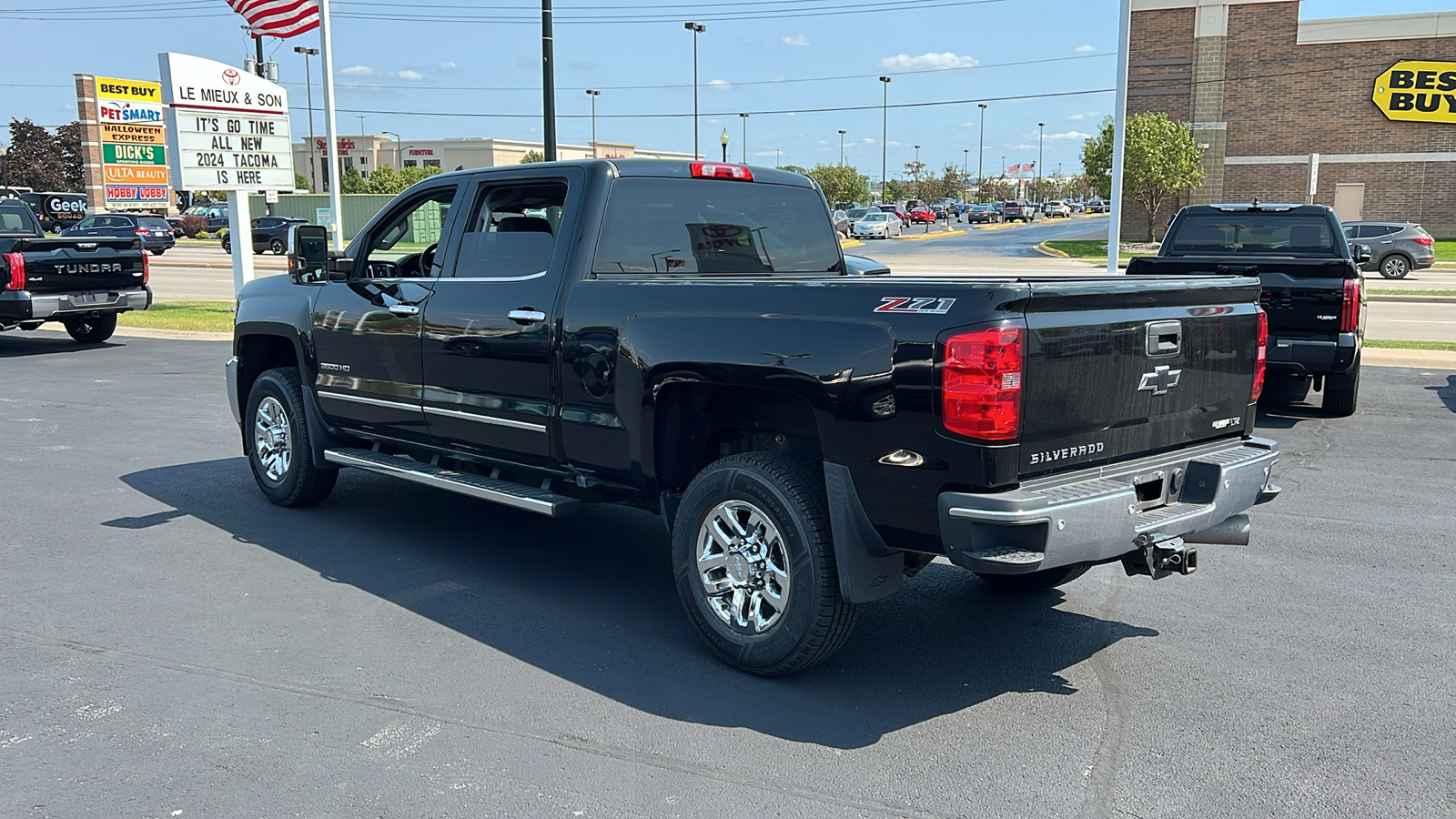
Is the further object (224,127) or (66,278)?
(224,127)

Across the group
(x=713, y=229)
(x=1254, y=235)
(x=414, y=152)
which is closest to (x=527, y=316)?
(x=713, y=229)

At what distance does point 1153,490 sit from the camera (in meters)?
4.51

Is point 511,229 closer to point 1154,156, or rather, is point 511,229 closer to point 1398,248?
point 1398,248

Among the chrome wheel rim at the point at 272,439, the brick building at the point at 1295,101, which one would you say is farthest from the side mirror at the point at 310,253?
the brick building at the point at 1295,101

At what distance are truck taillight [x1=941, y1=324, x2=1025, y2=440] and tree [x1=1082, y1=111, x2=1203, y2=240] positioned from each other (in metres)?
39.8

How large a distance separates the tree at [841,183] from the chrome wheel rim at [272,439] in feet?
259

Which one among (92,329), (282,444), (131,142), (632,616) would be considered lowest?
(632,616)

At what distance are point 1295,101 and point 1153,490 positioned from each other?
45964 millimetres

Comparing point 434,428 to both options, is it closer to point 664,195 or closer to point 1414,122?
point 664,195

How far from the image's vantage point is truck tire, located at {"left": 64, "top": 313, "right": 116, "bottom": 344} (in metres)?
17.4

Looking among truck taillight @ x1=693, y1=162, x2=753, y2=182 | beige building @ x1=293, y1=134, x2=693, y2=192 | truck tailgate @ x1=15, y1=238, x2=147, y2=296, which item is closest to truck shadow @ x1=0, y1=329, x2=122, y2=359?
truck tailgate @ x1=15, y1=238, x2=147, y2=296

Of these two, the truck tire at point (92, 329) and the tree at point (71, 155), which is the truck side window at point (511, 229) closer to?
the truck tire at point (92, 329)

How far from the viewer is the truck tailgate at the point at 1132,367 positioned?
161 inches

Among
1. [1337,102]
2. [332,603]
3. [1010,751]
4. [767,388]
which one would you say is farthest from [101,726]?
[1337,102]
